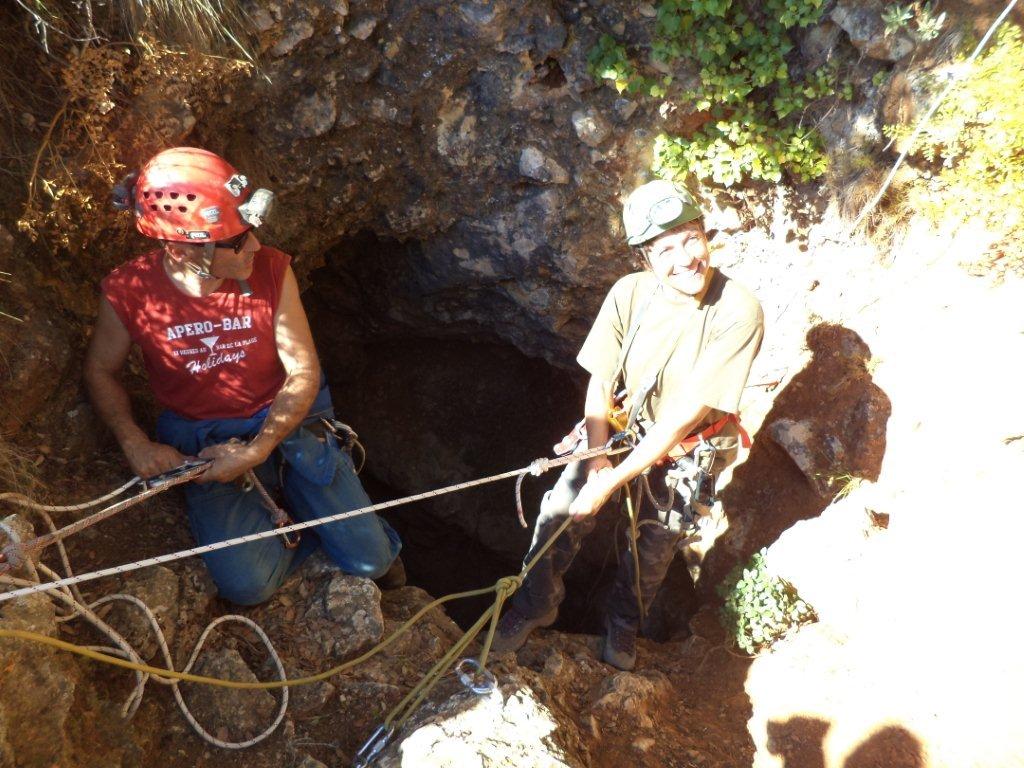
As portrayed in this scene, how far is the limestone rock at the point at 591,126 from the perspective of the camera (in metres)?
4.35

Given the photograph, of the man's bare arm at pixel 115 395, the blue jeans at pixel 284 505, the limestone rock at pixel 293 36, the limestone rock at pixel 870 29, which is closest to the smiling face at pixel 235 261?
the man's bare arm at pixel 115 395

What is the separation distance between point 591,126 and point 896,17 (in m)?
1.65

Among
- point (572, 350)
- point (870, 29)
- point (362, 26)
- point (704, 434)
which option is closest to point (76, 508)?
point (704, 434)

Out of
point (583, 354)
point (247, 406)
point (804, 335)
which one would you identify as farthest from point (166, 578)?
point (804, 335)

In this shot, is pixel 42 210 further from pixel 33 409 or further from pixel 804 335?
pixel 804 335

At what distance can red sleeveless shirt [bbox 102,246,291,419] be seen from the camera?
3141 mm

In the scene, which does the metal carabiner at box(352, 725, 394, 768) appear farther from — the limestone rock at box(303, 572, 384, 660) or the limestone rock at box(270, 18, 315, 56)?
the limestone rock at box(270, 18, 315, 56)

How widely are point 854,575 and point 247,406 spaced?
3.11 metres

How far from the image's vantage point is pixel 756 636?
12.8 feet

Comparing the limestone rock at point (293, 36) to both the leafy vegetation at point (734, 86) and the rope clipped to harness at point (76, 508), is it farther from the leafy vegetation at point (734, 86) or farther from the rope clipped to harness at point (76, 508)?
the rope clipped to harness at point (76, 508)

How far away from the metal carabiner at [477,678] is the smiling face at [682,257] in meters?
1.82

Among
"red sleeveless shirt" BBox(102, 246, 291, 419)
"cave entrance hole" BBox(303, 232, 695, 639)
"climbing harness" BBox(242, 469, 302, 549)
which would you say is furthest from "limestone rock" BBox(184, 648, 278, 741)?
"cave entrance hole" BBox(303, 232, 695, 639)

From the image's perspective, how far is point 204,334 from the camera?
3.21 m

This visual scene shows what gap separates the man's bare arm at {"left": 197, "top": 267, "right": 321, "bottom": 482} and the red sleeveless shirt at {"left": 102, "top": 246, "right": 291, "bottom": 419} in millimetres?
62
